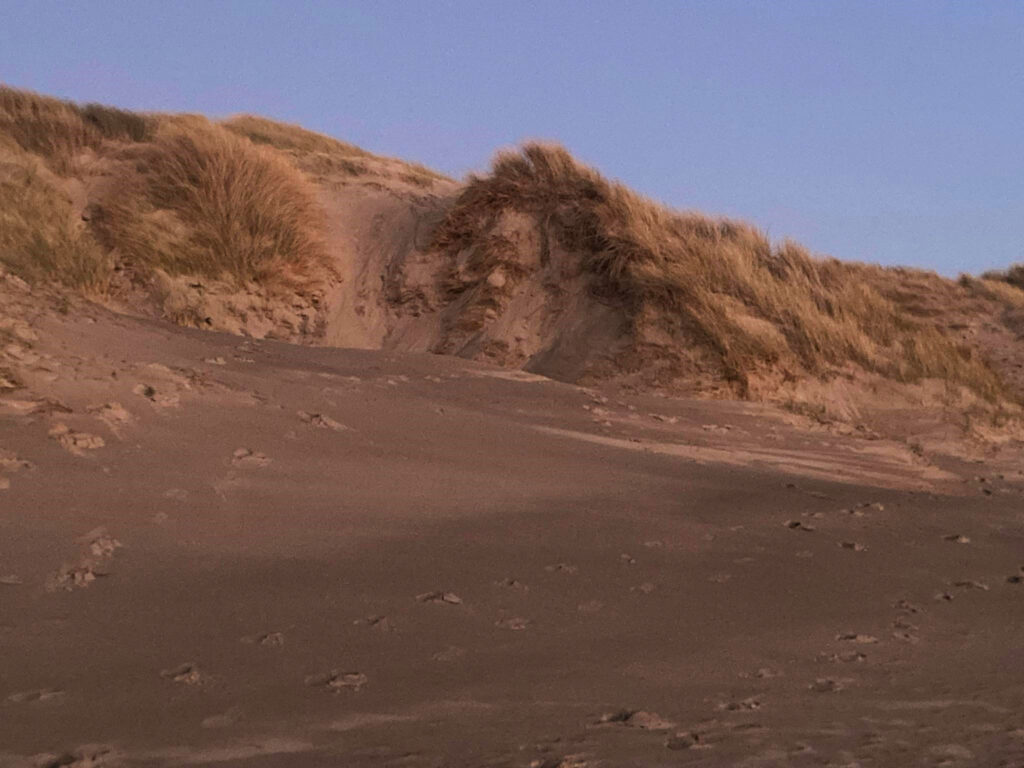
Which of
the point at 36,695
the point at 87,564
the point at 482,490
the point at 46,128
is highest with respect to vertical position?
the point at 46,128

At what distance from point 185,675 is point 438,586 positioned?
1.11 metres

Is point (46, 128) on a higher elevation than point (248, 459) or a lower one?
higher

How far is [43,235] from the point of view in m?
10.6

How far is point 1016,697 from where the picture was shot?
3.25 metres

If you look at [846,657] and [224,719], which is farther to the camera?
[846,657]

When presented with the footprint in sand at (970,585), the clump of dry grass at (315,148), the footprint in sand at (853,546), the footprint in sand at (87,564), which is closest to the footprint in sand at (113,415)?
the footprint in sand at (87,564)

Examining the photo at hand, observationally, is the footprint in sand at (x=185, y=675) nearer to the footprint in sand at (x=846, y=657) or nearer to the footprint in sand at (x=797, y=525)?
the footprint in sand at (x=846, y=657)

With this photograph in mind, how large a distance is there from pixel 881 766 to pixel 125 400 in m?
4.17

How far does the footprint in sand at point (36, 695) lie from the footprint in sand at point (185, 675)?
11.2 inches

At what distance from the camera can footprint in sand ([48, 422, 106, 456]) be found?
16.3 feet

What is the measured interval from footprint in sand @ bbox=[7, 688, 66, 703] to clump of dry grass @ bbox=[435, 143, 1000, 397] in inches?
297

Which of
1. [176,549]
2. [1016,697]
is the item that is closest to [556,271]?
[176,549]

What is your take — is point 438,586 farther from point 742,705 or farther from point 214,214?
point 214,214

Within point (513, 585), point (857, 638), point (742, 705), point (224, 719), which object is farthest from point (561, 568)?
point (224, 719)
